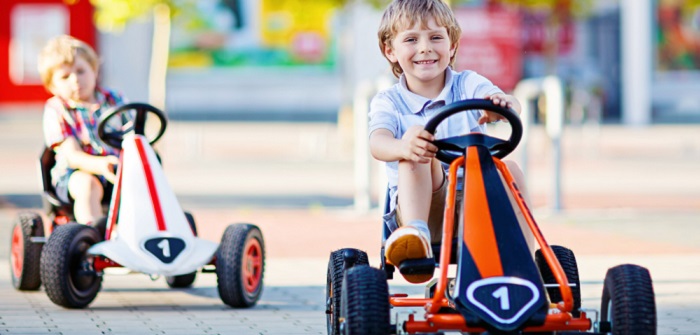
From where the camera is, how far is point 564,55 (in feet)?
109

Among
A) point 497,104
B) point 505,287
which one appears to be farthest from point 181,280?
point 505,287

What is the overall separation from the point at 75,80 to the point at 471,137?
3.30m

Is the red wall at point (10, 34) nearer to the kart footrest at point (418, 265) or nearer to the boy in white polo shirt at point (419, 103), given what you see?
the boy in white polo shirt at point (419, 103)

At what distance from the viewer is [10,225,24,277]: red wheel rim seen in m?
7.24

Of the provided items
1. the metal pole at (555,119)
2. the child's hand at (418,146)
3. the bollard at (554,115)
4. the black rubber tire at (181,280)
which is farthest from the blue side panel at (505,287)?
the metal pole at (555,119)

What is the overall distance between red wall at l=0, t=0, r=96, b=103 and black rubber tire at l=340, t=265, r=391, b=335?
28685 millimetres

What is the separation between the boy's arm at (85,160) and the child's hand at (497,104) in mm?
2592

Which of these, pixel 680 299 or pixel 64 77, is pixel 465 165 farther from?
pixel 64 77

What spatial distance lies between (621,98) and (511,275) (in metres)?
29.9

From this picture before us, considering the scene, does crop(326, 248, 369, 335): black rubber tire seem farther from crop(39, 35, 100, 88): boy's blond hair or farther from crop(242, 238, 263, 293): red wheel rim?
crop(39, 35, 100, 88): boy's blond hair

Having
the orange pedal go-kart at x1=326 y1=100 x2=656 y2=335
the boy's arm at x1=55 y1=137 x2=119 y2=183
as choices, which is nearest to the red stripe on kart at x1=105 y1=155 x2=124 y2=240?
the boy's arm at x1=55 y1=137 x2=119 y2=183

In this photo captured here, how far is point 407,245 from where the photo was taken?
454 centimetres

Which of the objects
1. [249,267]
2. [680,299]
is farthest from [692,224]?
[249,267]

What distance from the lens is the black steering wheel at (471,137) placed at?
4512 millimetres
